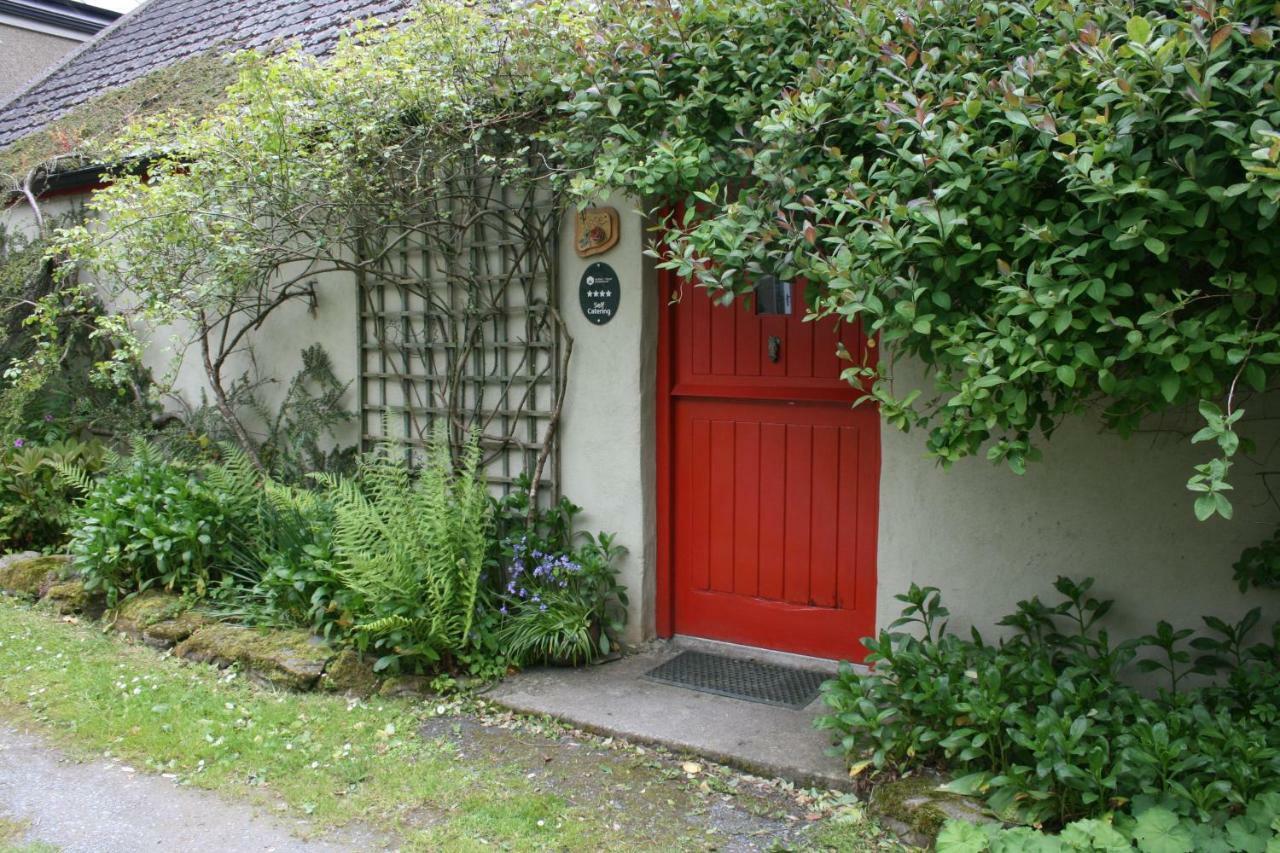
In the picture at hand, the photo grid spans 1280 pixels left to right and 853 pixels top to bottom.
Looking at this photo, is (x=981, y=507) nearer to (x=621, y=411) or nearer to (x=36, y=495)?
(x=621, y=411)

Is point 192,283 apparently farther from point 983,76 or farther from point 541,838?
point 983,76

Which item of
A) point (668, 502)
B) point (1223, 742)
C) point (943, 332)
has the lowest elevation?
point (1223, 742)

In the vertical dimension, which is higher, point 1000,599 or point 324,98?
point 324,98

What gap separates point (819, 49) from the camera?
4.00 metres

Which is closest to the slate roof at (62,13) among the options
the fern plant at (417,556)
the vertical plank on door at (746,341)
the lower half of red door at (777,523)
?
the fern plant at (417,556)

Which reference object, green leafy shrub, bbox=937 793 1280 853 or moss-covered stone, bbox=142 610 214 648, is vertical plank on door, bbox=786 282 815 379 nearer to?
green leafy shrub, bbox=937 793 1280 853

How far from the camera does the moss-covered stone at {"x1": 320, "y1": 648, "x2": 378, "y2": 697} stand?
4.79 m

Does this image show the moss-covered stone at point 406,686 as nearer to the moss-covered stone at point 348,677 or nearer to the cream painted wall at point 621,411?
the moss-covered stone at point 348,677

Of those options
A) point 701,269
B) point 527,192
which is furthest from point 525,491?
point 701,269

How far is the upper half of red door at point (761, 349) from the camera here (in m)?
4.82

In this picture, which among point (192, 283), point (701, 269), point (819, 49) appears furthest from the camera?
point (192, 283)

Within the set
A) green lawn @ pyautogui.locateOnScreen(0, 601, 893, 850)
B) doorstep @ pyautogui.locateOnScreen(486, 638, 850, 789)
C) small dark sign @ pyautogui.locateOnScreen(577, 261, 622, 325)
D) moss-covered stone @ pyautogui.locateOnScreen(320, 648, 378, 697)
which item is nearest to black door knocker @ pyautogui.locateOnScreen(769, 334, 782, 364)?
small dark sign @ pyautogui.locateOnScreen(577, 261, 622, 325)

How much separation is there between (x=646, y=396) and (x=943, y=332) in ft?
7.70

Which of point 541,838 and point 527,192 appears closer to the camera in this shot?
point 541,838
